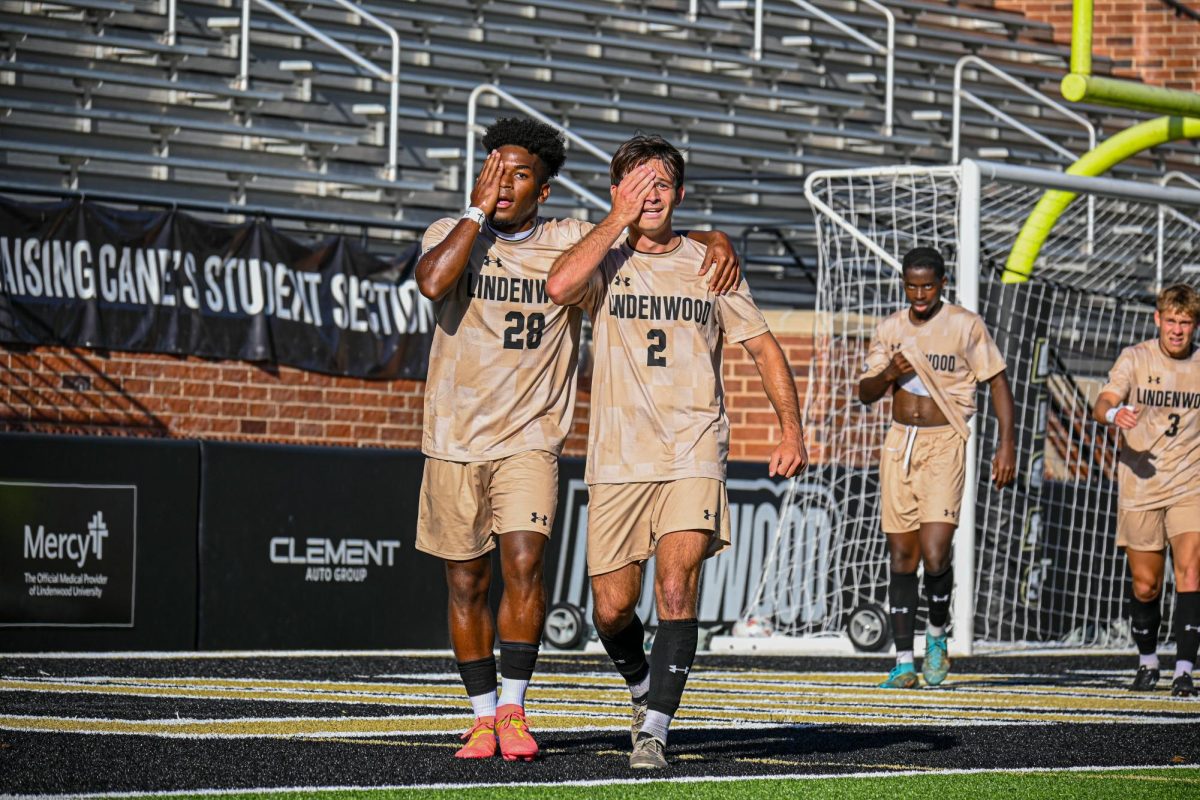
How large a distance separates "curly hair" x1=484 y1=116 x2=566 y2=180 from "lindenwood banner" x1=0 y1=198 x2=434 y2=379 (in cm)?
672

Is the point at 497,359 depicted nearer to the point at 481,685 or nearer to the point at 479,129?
the point at 481,685

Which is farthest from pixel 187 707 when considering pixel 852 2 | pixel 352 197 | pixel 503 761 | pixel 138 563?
pixel 852 2

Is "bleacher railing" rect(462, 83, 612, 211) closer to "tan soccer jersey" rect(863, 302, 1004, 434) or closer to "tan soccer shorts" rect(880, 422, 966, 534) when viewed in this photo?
"tan soccer jersey" rect(863, 302, 1004, 434)

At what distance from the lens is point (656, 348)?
636cm

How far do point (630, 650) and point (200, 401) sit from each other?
7510 mm

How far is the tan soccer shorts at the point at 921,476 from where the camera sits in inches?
400

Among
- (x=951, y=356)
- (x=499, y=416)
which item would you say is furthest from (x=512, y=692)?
(x=951, y=356)

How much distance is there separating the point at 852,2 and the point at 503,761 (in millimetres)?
17689

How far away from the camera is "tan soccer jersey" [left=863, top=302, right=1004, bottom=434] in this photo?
10.3 m

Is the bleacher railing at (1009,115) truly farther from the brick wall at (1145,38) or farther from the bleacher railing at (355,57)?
the bleacher railing at (355,57)

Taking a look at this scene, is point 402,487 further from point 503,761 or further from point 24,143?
point 503,761

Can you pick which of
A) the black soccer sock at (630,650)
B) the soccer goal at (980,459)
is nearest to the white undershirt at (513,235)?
the black soccer sock at (630,650)

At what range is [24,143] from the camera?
48.3ft

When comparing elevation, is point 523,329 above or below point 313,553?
above
